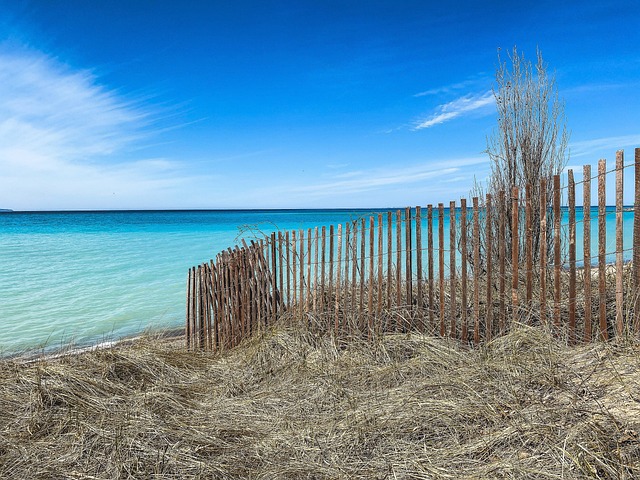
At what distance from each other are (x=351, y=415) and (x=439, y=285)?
92.1 inches

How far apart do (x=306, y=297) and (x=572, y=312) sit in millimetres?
2976

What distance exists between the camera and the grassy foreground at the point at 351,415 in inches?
105

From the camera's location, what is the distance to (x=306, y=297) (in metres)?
5.83

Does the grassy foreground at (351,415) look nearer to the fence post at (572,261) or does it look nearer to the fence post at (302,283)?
the fence post at (572,261)

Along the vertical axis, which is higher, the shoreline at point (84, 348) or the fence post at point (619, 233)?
the fence post at point (619, 233)

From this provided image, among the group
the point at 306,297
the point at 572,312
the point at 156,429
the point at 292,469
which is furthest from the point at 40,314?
the point at 572,312

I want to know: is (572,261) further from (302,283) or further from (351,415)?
(302,283)

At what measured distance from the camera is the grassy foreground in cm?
268

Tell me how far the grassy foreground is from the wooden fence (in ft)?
1.18

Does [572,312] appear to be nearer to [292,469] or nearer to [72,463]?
[292,469]

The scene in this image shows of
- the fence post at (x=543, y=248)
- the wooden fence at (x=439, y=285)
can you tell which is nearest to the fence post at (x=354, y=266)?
the wooden fence at (x=439, y=285)

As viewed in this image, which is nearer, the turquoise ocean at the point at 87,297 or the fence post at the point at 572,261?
the fence post at the point at 572,261

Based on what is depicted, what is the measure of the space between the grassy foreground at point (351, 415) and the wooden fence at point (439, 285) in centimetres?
36

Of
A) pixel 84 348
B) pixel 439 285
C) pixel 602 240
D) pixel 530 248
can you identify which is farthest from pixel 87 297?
pixel 602 240
